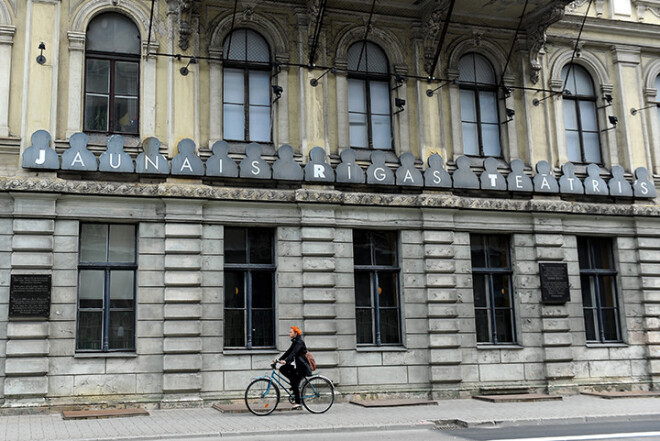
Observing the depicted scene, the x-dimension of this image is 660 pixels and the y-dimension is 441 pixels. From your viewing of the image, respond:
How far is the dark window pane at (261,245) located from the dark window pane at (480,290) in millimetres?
5852

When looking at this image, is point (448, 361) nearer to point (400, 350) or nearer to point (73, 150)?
point (400, 350)

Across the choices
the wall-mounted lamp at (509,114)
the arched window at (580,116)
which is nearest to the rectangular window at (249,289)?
the wall-mounted lamp at (509,114)

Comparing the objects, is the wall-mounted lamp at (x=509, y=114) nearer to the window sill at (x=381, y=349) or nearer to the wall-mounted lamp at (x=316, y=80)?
the wall-mounted lamp at (x=316, y=80)

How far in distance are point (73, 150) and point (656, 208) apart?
16.6 m

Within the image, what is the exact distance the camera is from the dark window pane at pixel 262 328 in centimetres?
1825

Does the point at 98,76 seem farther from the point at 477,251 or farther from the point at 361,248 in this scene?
the point at 477,251

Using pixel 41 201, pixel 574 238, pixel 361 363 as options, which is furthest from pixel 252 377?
pixel 574 238

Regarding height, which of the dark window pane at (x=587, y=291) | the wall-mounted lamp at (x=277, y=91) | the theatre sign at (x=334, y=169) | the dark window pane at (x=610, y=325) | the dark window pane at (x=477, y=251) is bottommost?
the dark window pane at (x=610, y=325)

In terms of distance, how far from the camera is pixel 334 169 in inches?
757

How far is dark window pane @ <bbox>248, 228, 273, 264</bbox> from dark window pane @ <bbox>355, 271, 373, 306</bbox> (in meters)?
2.43

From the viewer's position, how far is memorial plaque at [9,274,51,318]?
53.2 ft

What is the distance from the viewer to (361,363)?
1869 centimetres

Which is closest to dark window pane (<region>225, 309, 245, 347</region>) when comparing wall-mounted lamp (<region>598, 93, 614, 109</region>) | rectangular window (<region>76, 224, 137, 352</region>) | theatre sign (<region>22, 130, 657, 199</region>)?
rectangular window (<region>76, 224, 137, 352</region>)

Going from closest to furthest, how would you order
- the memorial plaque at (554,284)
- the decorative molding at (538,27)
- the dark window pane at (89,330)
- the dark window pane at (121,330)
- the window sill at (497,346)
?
the dark window pane at (89,330), the dark window pane at (121,330), the window sill at (497,346), the memorial plaque at (554,284), the decorative molding at (538,27)
